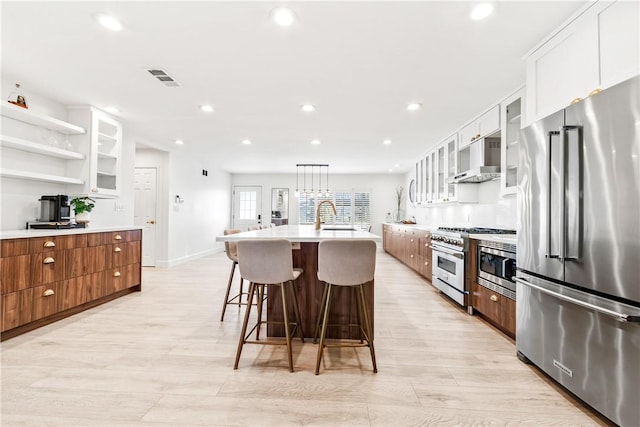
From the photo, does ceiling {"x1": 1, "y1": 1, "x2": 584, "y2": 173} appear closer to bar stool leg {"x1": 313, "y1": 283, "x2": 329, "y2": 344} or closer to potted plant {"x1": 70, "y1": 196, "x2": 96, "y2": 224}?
potted plant {"x1": 70, "y1": 196, "x2": 96, "y2": 224}

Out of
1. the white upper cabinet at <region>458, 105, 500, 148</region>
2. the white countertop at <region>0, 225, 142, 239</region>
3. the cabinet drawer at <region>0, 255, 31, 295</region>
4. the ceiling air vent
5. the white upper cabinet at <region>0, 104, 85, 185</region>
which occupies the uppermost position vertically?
the ceiling air vent

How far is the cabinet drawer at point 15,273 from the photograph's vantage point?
2.46 m

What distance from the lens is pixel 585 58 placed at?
75.2 inches

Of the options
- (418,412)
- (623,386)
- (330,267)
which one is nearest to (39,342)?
(330,267)

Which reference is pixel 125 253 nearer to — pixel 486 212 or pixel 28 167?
pixel 28 167

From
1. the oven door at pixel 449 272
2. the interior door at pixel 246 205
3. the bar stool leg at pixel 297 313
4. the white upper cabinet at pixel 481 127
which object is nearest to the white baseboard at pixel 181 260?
the interior door at pixel 246 205

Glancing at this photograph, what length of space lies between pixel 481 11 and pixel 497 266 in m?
2.12

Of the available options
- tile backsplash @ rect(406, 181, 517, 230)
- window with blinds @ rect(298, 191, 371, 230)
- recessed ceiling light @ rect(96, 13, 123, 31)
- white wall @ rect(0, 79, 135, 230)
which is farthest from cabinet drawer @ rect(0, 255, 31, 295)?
window with blinds @ rect(298, 191, 371, 230)

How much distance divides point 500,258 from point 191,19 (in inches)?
125

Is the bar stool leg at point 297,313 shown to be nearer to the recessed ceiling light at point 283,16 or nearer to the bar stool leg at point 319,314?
the bar stool leg at point 319,314

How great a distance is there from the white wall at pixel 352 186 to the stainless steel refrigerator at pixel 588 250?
730cm

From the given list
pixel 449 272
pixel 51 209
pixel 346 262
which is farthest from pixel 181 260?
pixel 346 262

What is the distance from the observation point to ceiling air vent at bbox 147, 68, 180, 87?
9.32ft

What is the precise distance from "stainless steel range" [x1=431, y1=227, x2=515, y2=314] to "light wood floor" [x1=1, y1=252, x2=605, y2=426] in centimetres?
48
